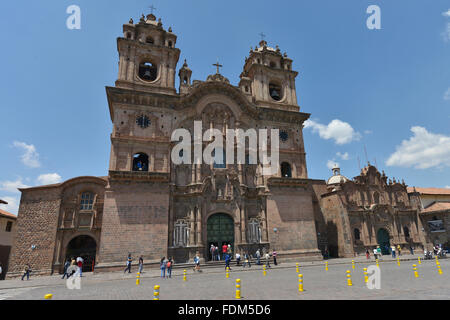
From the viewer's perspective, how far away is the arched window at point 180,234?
80.0ft

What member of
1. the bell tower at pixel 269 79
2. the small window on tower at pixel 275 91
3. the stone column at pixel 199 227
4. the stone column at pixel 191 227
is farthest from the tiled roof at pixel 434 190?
Result: the stone column at pixel 191 227

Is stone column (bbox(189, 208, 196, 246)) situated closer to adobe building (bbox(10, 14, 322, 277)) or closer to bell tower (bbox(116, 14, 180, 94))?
adobe building (bbox(10, 14, 322, 277))

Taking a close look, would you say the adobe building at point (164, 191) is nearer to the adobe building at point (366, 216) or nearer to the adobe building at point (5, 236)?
the adobe building at point (366, 216)

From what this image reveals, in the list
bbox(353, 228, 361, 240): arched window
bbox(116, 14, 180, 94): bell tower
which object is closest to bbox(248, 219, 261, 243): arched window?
bbox(353, 228, 361, 240): arched window

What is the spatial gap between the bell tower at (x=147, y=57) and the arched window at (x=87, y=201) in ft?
37.2

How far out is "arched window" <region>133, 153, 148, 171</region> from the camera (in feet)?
88.9

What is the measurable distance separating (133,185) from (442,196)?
4559cm

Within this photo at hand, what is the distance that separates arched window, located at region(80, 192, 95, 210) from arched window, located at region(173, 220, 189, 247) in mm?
8625

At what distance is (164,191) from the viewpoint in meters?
24.7

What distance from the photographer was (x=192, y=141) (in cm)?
2775

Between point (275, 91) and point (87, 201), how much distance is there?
25.8 m

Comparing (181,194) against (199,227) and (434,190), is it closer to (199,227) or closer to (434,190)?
(199,227)

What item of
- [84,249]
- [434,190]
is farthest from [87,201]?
[434,190]
